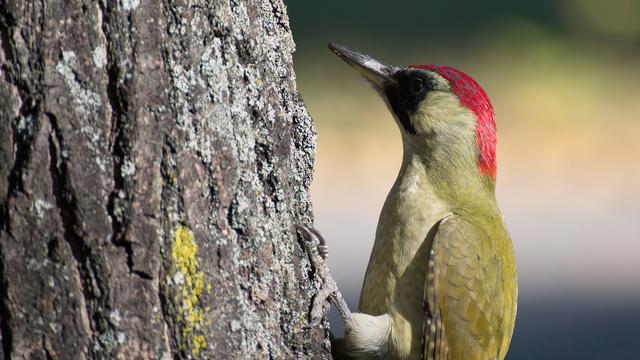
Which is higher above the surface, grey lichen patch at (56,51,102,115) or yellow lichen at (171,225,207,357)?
grey lichen patch at (56,51,102,115)

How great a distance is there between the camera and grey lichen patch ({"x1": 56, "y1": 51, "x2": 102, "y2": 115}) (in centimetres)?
207

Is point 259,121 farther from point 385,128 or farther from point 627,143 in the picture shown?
point 627,143

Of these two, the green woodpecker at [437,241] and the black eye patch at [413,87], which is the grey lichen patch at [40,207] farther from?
the black eye patch at [413,87]

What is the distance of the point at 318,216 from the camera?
7.61 meters

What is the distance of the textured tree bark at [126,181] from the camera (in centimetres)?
206

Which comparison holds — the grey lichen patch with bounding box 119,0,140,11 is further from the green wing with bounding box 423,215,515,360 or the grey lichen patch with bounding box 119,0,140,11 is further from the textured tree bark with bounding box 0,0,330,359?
the green wing with bounding box 423,215,515,360

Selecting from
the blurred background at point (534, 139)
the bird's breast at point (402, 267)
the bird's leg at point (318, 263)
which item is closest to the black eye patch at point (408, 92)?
the bird's breast at point (402, 267)

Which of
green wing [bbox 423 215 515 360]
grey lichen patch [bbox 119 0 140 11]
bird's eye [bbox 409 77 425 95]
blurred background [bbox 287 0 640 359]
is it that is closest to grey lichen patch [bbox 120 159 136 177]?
grey lichen patch [bbox 119 0 140 11]

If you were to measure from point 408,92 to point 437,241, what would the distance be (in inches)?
24.7

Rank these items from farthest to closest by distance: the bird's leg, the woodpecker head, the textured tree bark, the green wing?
the woodpecker head → the green wing → the bird's leg → the textured tree bark

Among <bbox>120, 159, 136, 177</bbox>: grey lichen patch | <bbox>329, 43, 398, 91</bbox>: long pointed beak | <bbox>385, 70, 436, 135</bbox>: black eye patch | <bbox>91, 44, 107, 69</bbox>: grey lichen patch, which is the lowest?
<bbox>120, 159, 136, 177</bbox>: grey lichen patch

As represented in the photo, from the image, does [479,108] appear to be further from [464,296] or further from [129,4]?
[129,4]

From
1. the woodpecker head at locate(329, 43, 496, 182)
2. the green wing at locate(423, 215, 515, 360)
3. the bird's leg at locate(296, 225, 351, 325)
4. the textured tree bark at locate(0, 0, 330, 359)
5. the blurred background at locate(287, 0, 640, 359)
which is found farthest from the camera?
the blurred background at locate(287, 0, 640, 359)

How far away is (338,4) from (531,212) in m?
2.84
